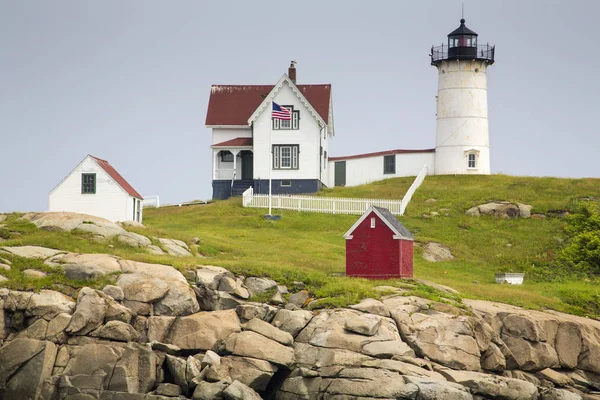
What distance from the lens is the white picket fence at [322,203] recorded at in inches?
2446

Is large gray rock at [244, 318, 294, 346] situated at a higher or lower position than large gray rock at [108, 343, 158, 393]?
higher

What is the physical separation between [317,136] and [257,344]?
34113 mm

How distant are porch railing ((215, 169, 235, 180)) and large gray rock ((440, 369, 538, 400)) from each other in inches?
1473

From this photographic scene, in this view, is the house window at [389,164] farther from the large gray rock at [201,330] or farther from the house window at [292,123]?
the large gray rock at [201,330]

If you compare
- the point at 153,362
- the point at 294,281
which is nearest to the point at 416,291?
the point at 294,281

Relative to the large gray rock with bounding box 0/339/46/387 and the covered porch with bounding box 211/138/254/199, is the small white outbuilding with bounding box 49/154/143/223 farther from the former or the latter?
the covered porch with bounding box 211/138/254/199

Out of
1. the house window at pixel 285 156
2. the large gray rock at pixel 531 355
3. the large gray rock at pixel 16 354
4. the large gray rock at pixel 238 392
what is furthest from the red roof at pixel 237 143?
the large gray rock at pixel 238 392

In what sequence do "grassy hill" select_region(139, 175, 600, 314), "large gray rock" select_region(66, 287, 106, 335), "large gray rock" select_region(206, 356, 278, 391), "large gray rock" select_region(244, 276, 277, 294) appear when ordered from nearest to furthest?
"large gray rock" select_region(206, 356, 278, 391) < "large gray rock" select_region(66, 287, 106, 335) < "large gray rock" select_region(244, 276, 277, 294) < "grassy hill" select_region(139, 175, 600, 314)

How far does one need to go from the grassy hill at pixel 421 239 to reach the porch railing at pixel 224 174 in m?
3.89

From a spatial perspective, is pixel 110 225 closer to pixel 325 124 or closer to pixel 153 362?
pixel 153 362

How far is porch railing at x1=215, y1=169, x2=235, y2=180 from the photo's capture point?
70812 millimetres

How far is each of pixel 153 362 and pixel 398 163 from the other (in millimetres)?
41947

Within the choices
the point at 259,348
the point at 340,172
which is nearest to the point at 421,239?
the point at 340,172

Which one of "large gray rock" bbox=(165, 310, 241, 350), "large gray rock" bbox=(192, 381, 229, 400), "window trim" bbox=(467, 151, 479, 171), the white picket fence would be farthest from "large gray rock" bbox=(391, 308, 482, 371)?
"window trim" bbox=(467, 151, 479, 171)
